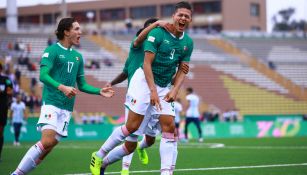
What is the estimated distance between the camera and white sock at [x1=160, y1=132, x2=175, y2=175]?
944cm

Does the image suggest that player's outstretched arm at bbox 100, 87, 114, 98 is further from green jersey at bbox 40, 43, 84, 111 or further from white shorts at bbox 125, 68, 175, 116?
green jersey at bbox 40, 43, 84, 111

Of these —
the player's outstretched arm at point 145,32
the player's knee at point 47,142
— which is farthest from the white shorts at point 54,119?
the player's outstretched arm at point 145,32

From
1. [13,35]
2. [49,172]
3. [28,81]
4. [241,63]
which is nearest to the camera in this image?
[49,172]

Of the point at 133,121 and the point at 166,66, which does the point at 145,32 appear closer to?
the point at 166,66

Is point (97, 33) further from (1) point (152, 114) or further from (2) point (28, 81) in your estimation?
(1) point (152, 114)

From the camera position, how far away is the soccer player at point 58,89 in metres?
9.32

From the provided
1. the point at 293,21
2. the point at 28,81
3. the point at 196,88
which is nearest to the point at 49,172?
the point at 28,81

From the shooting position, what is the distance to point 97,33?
2180 inches

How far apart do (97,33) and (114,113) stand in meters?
13.0

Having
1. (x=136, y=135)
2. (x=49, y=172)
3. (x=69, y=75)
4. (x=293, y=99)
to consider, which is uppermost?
(x=69, y=75)

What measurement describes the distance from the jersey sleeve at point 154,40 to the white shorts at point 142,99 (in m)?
0.48

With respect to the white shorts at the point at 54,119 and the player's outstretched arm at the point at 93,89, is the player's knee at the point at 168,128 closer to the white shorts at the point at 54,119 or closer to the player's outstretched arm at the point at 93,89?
the player's outstretched arm at the point at 93,89

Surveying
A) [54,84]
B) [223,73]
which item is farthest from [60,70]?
[223,73]

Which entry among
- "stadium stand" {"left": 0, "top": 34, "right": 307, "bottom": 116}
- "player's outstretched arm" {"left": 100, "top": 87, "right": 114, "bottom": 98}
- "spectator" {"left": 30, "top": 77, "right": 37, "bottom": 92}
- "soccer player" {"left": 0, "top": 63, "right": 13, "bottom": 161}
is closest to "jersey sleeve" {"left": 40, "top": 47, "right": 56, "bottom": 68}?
"player's outstretched arm" {"left": 100, "top": 87, "right": 114, "bottom": 98}
